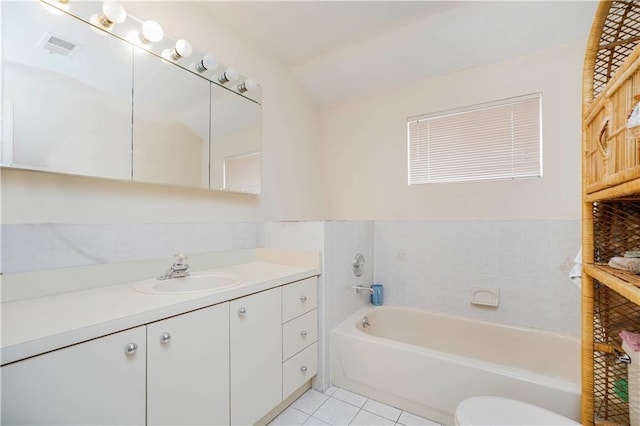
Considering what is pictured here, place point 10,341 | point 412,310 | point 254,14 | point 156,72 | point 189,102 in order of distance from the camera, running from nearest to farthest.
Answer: point 10,341
point 156,72
point 189,102
point 254,14
point 412,310

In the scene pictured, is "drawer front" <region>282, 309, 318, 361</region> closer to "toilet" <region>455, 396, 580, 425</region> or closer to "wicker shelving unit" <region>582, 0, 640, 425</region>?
"toilet" <region>455, 396, 580, 425</region>

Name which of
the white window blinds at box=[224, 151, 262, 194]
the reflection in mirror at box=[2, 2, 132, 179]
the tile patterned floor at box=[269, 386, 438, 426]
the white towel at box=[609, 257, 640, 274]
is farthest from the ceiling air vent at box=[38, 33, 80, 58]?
the white towel at box=[609, 257, 640, 274]

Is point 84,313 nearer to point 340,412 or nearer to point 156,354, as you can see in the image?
point 156,354

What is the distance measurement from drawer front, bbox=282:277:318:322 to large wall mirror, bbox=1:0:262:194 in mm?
793

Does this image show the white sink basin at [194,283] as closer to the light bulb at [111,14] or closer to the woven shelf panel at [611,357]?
the light bulb at [111,14]

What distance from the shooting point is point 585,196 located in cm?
108

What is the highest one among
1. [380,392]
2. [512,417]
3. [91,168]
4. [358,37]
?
[358,37]

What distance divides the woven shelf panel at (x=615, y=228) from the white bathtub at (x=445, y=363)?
0.66 meters

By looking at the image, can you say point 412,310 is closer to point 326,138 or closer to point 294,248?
point 294,248

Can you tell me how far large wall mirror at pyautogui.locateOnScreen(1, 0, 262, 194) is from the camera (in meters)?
1.10

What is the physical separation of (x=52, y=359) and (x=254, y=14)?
2039 mm

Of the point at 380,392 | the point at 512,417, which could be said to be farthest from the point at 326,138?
the point at 512,417

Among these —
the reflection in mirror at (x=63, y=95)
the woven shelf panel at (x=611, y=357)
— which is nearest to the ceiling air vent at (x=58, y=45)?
the reflection in mirror at (x=63, y=95)

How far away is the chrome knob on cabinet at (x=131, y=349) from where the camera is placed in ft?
2.98
